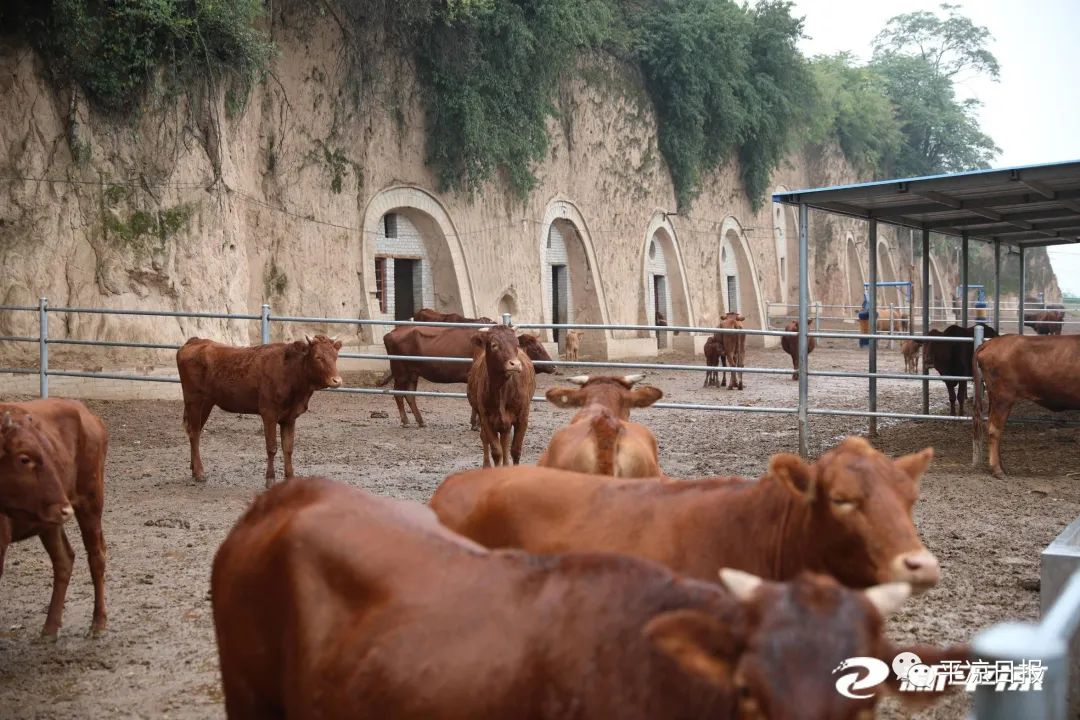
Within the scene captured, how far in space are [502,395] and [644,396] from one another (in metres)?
3.88

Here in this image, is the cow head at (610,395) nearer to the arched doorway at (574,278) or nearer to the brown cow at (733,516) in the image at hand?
the brown cow at (733,516)

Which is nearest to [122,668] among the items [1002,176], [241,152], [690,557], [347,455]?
[690,557]

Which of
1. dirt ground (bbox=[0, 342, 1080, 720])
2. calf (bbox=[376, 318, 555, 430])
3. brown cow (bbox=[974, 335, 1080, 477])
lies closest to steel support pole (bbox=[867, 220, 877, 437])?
dirt ground (bbox=[0, 342, 1080, 720])

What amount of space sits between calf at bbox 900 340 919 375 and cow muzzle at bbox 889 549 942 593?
62.2 feet

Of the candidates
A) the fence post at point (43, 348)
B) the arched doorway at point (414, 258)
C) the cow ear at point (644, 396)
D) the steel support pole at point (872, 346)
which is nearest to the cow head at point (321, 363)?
the cow ear at point (644, 396)

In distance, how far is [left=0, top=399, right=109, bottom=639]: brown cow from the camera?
4793mm

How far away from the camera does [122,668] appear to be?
4.80 meters

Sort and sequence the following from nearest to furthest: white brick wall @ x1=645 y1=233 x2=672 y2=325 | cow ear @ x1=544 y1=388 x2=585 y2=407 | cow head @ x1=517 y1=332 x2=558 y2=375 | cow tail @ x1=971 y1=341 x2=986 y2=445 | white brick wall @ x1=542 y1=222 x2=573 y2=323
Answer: cow ear @ x1=544 y1=388 x2=585 y2=407, cow tail @ x1=971 y1=341 x2=986 y2=445, cow head @ x1=517 y1=332 x2=558 y2=375, white brick wall @ x1=542 y1=222 x2=573 y2=323, white brick wall @ x1=645 y1=233 x2=672 y2=325

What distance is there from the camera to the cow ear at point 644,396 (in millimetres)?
6070

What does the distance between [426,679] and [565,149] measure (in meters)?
23.6

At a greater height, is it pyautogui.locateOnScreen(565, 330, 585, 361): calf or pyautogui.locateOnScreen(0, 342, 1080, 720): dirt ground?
pyautogui.locateOnScreen(565, 330, 585, 361): calf

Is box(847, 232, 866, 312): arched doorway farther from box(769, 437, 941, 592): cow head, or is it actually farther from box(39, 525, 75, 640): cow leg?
box(769, 437, 941, 592): cow head

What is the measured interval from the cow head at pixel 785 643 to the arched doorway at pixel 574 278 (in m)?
23.1

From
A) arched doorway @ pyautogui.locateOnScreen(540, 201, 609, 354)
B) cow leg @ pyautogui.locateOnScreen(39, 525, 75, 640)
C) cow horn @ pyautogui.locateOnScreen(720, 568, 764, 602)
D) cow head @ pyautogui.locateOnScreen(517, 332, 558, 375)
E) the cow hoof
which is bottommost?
the cow hoof
